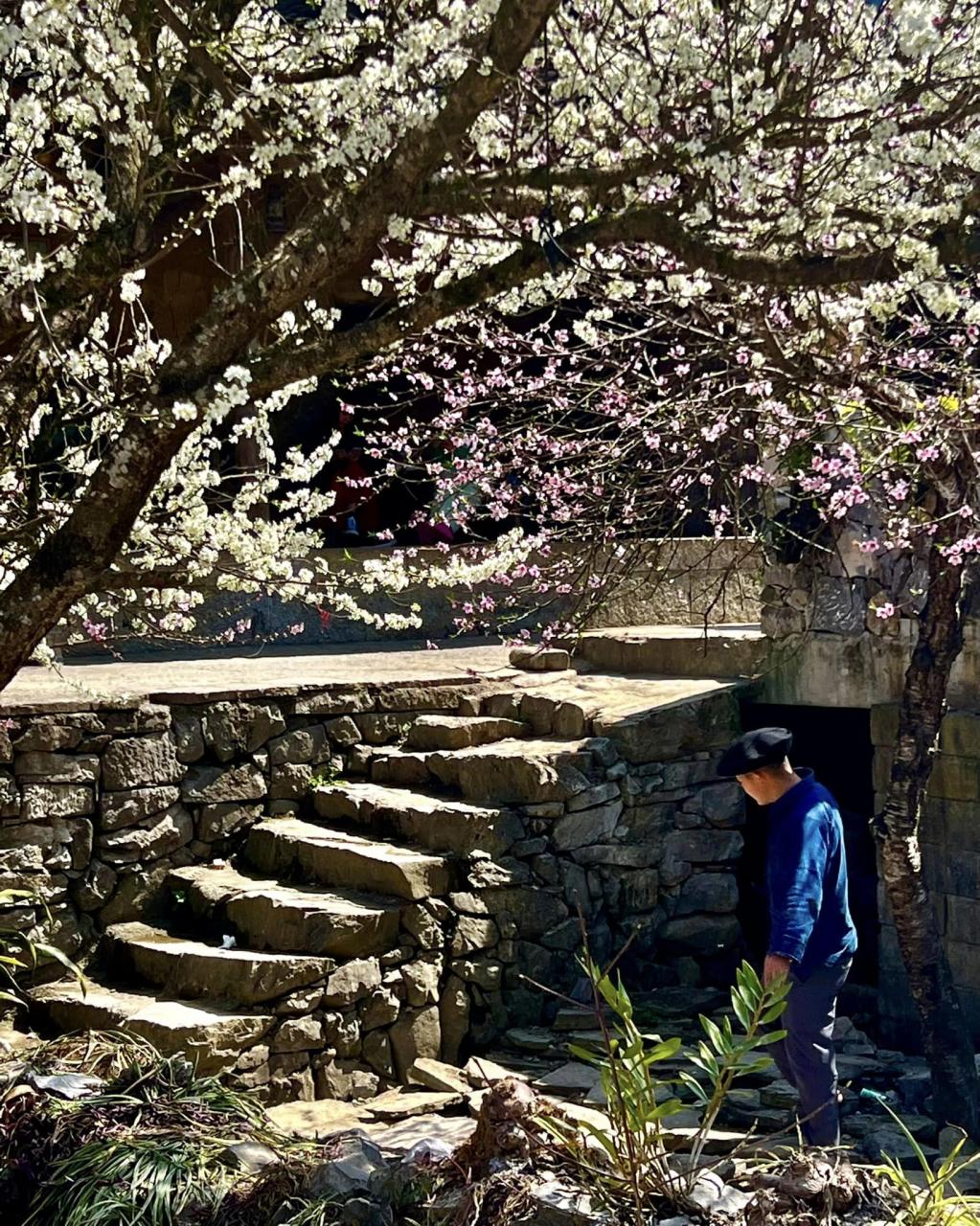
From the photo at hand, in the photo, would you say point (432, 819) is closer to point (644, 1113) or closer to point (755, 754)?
point (755, 754)

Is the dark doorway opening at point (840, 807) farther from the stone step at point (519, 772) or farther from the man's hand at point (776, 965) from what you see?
the man's hand at point (776, 965)

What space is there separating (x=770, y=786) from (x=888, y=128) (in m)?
2.34

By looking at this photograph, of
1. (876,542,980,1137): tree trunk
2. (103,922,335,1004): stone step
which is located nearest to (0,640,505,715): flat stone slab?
(103,922,335,1004): stone step

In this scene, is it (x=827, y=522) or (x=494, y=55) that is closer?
(x=494, y=55)

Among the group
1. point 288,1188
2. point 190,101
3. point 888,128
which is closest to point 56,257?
point 190,101

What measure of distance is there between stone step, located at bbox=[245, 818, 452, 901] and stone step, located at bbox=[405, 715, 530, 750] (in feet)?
2.63

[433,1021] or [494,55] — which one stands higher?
[494,55]

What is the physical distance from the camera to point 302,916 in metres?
7.32

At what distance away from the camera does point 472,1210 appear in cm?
397

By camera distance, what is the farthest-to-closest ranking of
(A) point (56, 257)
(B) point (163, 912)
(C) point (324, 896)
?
(B) point (163, 912) < (C) point (324, 896) < (A) point (56, 257)

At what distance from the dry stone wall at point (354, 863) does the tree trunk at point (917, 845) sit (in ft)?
4.92

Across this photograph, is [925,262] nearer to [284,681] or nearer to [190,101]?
[190,101]

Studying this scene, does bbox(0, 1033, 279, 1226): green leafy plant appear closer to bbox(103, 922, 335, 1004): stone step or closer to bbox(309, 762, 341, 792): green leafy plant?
bbox(103, 922, 335, 1004): stone step

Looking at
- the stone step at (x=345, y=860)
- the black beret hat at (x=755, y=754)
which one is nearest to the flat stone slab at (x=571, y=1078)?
the stone step at (x=345, y=860)
